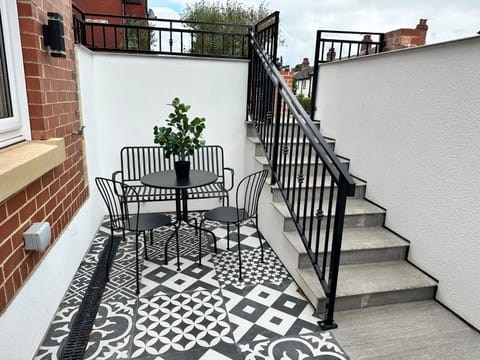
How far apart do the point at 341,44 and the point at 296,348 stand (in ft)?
11.5

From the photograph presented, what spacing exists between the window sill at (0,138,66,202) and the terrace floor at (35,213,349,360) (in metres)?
1.01

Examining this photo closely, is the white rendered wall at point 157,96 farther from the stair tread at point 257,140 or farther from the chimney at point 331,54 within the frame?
the chimney at point 331,54

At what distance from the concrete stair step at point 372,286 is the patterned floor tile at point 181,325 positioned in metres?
0.65

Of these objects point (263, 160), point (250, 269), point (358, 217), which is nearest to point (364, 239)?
point (358, 217)

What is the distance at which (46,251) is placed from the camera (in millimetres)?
2031

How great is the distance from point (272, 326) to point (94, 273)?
153cm

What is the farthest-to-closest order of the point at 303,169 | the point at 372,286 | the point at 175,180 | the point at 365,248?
the point at 303,169 < the point at 175,180 < the point at 365,248 < the point at 372,286

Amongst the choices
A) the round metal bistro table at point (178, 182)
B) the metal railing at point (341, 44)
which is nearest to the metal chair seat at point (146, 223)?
the round metal bistro table at point (178, 182)

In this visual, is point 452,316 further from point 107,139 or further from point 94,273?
point 107,139

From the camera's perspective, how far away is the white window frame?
173cm

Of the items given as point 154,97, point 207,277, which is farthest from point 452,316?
point 154,97

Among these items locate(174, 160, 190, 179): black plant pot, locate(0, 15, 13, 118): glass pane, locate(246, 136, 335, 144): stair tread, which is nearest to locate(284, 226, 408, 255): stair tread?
locate(174, 160, 190, 179): black plant pot

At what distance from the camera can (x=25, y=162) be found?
1559 mm

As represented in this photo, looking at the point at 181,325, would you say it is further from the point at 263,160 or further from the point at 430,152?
the point at 430,152
